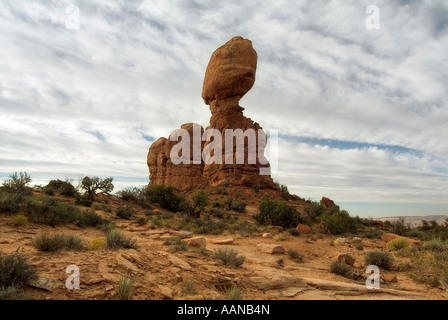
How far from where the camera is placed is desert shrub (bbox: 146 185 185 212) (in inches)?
892

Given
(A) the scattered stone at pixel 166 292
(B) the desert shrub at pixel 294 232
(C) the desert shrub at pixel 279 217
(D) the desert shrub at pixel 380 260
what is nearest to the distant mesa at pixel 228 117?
(C) the desert shrub at pixel 279 217

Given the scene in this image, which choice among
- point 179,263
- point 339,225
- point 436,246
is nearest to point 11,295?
point 179,263

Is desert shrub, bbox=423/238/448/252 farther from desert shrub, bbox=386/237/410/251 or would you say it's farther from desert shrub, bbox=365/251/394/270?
desert shrub, bbox=365/251/394/270

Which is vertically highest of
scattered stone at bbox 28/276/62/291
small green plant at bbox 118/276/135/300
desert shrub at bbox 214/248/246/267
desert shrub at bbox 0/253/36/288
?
desert shrub at bbox 0/253/36/288

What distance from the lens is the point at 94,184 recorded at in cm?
1939

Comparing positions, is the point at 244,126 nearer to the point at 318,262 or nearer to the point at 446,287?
the point at 318,262

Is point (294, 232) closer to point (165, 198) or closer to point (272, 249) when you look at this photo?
point (272, 249)

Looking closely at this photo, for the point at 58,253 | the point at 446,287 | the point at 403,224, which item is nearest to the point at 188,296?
the point at 58,253

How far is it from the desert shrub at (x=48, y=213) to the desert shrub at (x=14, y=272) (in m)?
6.38

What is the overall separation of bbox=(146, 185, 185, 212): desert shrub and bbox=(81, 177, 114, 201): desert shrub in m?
4.00

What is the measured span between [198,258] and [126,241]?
2.12 metres

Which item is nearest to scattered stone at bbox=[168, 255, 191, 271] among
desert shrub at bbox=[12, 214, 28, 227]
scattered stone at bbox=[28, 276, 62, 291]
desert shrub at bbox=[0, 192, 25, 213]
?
scattered stone at bbox=[28, 276, 62, 291]

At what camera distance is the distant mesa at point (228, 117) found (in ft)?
119

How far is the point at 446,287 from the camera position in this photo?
19.7 ft
